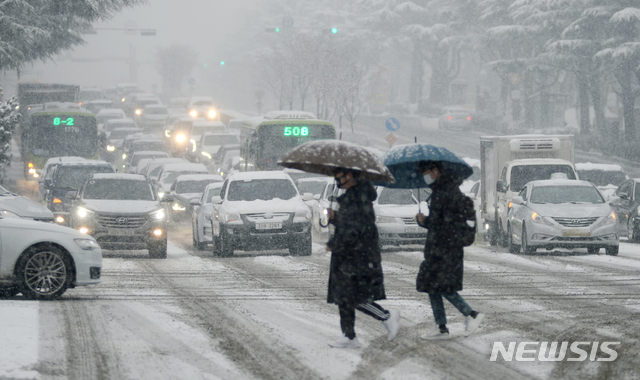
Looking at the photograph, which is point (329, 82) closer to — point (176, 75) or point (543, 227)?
point (543, 227)

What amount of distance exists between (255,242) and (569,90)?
59013mm

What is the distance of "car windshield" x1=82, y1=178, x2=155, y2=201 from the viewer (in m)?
19.9

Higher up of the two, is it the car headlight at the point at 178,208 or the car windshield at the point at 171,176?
the car windshield at the point at 171,176

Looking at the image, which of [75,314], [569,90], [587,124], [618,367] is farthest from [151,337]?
[569,90]

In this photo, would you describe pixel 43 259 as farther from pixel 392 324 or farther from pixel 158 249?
pixel 158 249

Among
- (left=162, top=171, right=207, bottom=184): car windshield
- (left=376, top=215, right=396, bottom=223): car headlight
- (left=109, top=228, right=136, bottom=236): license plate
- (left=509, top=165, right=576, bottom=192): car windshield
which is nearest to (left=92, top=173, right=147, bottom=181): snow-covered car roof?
(left=109, top=228, right=136, bottom=236): license plate

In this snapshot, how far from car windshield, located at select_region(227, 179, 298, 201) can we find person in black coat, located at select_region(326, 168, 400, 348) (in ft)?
37.3

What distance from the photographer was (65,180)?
84.0ft

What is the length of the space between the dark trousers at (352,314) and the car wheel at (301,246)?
10.4 m

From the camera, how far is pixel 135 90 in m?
92.4

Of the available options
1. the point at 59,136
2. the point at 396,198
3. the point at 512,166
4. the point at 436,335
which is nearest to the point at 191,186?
the point at 396,198

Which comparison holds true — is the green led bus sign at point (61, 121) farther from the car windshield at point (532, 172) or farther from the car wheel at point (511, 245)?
the car wheel at point (511, 245)

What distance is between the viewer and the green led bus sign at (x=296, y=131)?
1121 inches

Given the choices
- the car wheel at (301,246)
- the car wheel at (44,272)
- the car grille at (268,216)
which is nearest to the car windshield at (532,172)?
the car wheel at (301,246)
